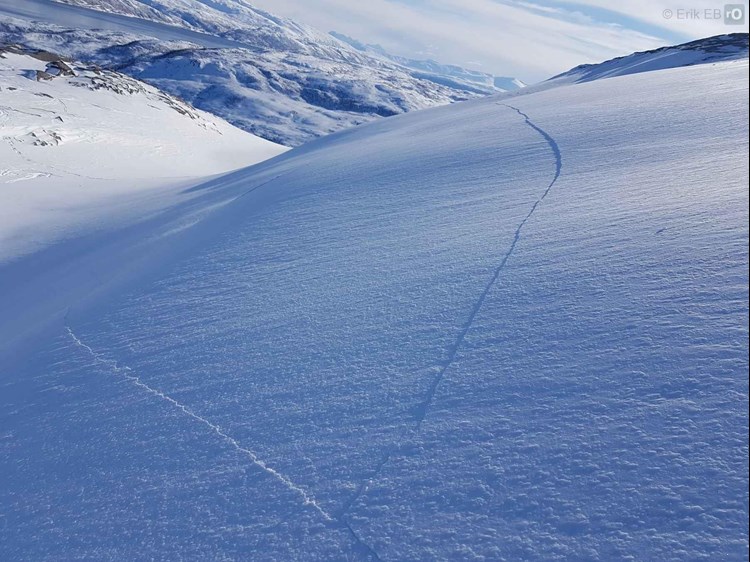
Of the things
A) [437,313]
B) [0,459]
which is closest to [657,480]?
[437,313]

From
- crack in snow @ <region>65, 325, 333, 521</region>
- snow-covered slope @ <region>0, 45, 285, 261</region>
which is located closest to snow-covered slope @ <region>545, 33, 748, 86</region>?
Result: snow-covered slope @ <region>0, 45, 285, 261</region>

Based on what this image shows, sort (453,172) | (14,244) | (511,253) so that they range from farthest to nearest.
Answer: (14,244)
(453,172)
(511,253)

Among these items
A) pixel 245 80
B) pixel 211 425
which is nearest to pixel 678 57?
pixel 211 425

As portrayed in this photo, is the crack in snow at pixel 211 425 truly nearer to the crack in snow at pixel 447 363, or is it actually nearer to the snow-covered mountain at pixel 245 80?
the crack in snow at pixel 447 363

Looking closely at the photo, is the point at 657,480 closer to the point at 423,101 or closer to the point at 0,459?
the point at 0,459

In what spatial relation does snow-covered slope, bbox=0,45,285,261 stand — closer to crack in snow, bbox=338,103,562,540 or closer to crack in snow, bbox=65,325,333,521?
crack in snow, bbox=65,325,333,521

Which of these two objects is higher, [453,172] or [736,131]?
[736,131]
